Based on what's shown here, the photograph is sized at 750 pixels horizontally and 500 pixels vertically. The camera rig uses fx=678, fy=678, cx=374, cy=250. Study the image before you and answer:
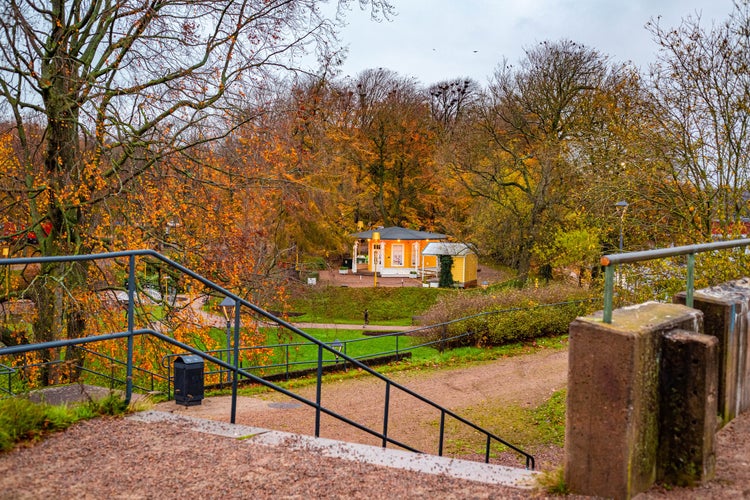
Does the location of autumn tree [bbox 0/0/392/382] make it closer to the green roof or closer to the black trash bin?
the black trash bin

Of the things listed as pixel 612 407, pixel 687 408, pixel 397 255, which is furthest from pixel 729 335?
pixel 397 255

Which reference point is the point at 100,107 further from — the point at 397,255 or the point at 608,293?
the point at 397,255

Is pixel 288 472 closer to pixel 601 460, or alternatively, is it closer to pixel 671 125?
pixel 601 460

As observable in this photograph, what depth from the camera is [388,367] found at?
767 inches

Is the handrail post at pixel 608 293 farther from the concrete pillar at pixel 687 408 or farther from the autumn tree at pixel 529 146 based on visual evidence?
the autumn tree at pixel 529 146

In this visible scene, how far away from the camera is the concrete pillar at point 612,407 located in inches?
140

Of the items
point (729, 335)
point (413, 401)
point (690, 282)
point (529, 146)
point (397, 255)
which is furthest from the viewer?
point (397, 255)

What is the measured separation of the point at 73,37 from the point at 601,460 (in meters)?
11.8

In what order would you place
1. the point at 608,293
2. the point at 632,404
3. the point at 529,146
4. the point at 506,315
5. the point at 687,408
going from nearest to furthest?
1. the point at 632,404
2. the point at 608,293
3. the point at 687,408
4. the point at 506,315
5. the point at 529,146

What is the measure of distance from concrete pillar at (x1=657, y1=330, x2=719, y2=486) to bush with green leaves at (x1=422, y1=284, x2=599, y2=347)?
17665 millimetres

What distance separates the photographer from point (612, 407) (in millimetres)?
3572

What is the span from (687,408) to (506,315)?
59.5ft

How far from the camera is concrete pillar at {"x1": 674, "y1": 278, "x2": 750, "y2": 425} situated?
4.68m

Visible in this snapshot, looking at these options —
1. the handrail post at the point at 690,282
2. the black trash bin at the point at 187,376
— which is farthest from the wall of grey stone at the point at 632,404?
the black trash bin at the point at 187,376
